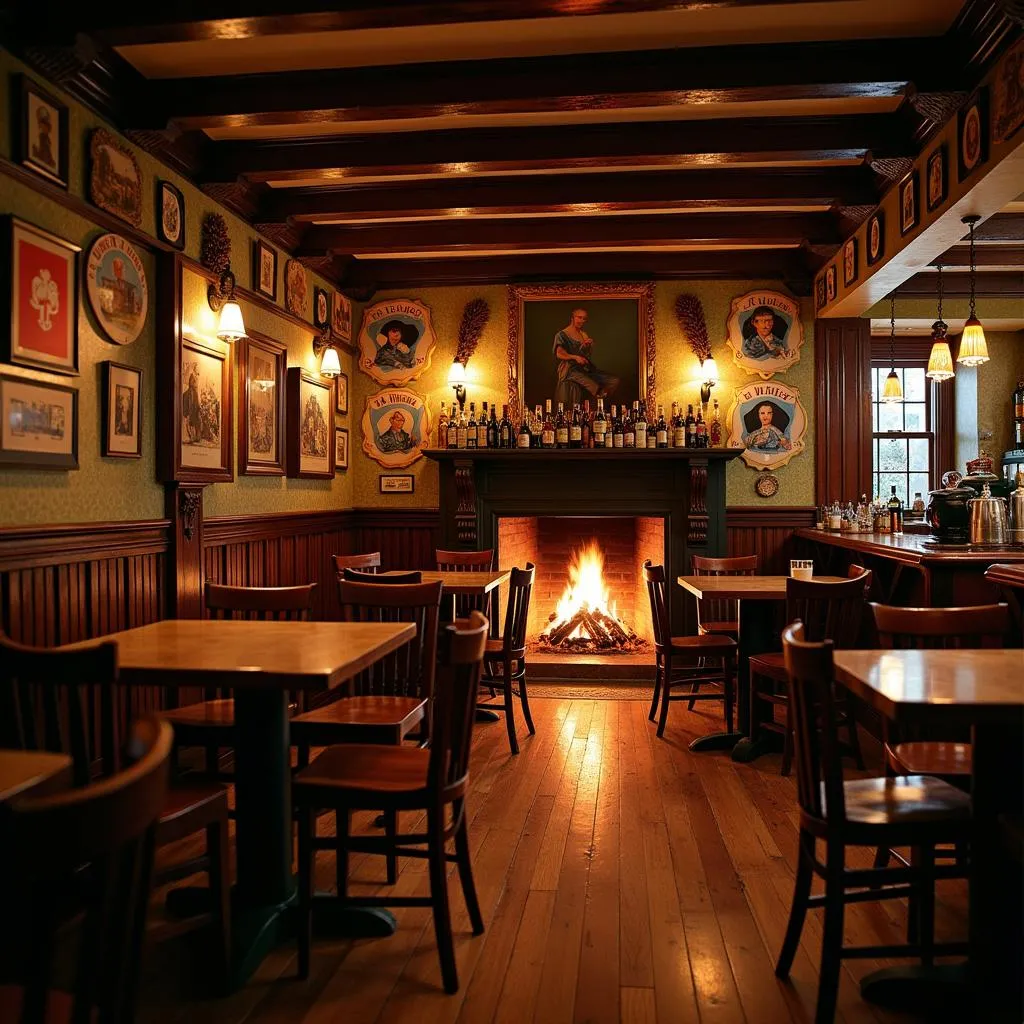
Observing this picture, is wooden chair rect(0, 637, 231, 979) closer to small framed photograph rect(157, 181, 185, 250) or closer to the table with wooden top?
small framed photograph rect(157, 181, 185, 250)

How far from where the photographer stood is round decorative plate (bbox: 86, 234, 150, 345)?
12.8 ft

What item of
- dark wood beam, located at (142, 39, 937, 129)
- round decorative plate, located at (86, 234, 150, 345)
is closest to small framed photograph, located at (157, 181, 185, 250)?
round decorative plate, located at (86, 234, 150, 345)

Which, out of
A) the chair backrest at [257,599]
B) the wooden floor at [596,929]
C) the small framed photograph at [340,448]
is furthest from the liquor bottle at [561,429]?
the chair backrest at [257,599]

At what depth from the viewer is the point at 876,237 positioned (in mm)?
5484

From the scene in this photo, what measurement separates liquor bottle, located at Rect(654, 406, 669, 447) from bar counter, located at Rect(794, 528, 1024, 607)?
143 cm

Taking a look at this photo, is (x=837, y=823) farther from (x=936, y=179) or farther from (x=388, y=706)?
(x=936, y=179)

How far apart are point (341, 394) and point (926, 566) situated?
4629 millimetres

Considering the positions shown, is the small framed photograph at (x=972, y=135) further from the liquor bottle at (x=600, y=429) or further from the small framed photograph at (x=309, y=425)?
the small framed photograph at (x=309, y=425)

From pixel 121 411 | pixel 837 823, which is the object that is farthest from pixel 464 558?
pixel 837 823

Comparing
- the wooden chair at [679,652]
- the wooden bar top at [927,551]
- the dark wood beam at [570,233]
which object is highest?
the dark wood beam at [570,233]

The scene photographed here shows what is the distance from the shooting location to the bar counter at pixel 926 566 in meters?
4.08

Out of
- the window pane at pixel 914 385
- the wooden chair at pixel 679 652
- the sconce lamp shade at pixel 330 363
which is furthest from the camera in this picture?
the window pane at pixel 914 385

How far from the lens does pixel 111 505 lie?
4.05 meters

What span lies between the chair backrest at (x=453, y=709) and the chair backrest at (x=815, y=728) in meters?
0.83
